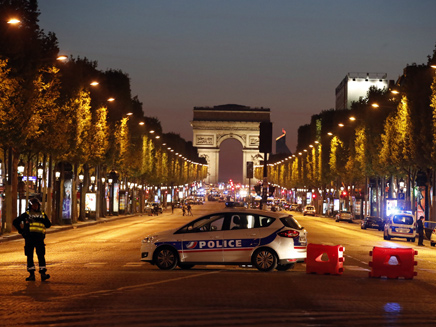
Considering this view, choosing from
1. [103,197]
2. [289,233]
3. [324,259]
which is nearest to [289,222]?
[289,233]

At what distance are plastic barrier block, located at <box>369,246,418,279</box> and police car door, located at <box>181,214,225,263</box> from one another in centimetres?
382

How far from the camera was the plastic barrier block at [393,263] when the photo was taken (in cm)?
2183

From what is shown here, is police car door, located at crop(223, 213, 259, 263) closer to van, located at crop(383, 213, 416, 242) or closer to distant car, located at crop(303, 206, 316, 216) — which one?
van, located at crop(383, 213, 416, 242)

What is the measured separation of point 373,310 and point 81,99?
4614cm

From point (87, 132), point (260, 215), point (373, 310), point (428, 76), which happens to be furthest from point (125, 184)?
point (373, 310)

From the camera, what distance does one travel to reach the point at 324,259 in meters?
22.2

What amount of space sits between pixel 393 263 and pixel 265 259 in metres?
3.19

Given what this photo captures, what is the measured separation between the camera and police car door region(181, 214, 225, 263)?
22.0m

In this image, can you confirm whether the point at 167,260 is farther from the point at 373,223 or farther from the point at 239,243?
the point at 373,223

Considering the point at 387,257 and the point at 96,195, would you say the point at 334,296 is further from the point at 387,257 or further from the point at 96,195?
the point at 96,195

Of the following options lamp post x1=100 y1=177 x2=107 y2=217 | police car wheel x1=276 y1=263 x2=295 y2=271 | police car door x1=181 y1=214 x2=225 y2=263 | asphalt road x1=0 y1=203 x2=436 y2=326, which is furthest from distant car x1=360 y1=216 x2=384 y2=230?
police car door x1=181 y1=214 x2=225 y2=263

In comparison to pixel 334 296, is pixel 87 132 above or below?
above

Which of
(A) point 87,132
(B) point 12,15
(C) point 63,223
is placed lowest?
(C) point 63,223

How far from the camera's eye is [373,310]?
1470 centimetres
